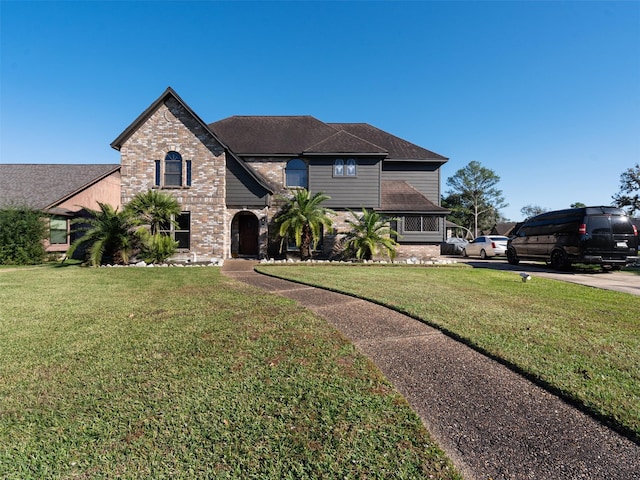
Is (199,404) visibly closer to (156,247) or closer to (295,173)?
(156,247)

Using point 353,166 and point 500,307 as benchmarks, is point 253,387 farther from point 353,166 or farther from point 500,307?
point 353,166

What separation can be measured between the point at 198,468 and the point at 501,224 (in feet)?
218

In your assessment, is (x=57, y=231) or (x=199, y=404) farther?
(x=57, y=231)

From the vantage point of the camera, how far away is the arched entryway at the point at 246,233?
54.2 feet

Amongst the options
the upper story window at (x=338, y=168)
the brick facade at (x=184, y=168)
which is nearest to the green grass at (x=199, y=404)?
the brick facade at (x=184, y=168)

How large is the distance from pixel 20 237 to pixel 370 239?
17.3 meters

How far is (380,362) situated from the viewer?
3.27 m

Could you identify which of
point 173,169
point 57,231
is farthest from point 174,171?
point 57,231

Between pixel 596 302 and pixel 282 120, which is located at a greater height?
pixel 282 120

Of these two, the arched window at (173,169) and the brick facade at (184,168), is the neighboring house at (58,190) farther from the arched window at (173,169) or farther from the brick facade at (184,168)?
the arched window at (173,169)

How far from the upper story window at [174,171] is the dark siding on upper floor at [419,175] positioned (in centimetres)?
1223

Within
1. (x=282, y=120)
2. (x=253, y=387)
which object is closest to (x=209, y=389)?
(x=253, y=387)

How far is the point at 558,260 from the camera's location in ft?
39.2

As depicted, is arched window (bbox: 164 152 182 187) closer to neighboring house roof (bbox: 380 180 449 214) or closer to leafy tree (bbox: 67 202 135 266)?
leafy tree (bbox: 67 202 135 266)
